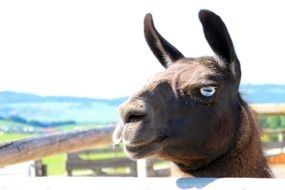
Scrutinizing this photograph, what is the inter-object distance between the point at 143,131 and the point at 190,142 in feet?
1.08

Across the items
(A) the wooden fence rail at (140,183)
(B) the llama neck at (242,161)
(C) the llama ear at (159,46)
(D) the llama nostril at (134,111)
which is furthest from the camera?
(C) the llama ear at (159,46)

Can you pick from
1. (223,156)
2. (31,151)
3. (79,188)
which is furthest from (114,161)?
(79,188)

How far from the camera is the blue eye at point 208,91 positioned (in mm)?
2416

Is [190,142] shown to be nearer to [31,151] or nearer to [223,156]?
[223,156]

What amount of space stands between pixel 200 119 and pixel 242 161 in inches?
13.7

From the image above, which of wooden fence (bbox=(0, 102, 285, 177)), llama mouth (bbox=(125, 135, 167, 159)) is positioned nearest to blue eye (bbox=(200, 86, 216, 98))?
llama mouth (bbox=(125, 135, 167, 159))

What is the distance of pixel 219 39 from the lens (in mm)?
2537

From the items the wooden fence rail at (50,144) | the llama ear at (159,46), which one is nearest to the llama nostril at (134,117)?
the llama ear at (159,46)

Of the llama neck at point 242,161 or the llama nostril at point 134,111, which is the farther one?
the llama neck at point 242,161

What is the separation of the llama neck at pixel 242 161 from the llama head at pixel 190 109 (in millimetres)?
36

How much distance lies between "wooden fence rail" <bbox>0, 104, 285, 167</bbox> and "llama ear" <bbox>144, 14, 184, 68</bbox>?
3.18 ft

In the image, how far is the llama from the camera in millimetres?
2197

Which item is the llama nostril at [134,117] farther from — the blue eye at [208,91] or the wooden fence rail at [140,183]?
the wooden fence rail at [140,183]

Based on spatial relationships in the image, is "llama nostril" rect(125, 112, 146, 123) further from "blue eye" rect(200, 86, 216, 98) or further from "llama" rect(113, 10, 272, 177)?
"blue eye" rect(200, 86, 216, 98)
